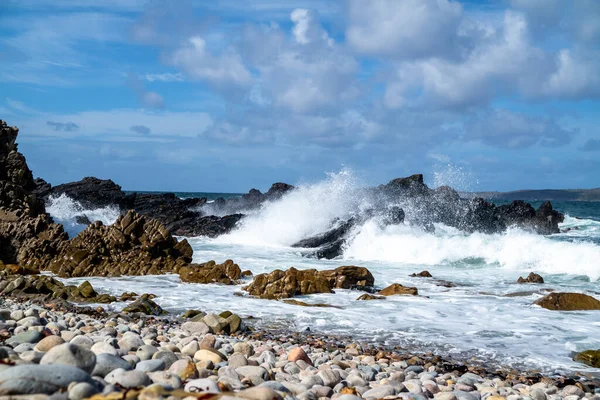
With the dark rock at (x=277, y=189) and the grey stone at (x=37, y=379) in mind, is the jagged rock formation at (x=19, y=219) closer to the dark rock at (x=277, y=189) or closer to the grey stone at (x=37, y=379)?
the grey stone at (x=37, y=379)

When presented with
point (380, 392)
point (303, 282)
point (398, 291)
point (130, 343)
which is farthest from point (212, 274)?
point (380, 392)

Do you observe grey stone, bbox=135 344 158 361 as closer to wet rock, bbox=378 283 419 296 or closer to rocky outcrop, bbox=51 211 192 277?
wet rock, bbox=378 283 419 296

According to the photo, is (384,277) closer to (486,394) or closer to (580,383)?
(580,383)

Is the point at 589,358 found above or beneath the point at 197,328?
beneath

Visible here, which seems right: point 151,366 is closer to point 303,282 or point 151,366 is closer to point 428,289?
point 303,282

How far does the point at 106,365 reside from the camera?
120 inches

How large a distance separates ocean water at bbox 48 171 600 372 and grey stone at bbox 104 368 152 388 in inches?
188

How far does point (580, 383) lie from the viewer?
562 centimetres

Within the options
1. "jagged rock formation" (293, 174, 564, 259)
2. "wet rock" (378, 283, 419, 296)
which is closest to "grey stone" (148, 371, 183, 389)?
"wet rock" (378, 283, 419, 296)

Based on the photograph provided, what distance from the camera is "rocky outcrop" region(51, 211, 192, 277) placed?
13312mm

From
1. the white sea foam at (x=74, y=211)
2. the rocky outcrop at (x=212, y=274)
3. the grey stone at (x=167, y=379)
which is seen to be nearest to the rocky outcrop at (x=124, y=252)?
the rocky outcrop at (x=212, y=274)

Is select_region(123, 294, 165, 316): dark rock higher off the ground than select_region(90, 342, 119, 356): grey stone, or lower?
lower

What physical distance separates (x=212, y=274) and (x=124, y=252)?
2984mm

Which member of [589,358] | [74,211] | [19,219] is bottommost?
[589,358]
